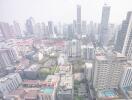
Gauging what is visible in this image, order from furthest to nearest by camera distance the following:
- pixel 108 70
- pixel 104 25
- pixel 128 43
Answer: pixel 104 25 < pixel 128 43 < pixel 108 70

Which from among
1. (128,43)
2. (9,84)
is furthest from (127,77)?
(9,84)

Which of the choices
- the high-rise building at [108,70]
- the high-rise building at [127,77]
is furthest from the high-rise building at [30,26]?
the high-rise building at [127,77]

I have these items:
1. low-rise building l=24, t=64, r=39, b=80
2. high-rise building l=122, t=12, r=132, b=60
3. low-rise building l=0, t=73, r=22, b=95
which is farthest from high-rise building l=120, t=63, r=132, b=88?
low-rise building l=0, t=73, r=22, b=95

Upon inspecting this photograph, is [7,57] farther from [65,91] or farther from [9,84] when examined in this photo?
[65,91]

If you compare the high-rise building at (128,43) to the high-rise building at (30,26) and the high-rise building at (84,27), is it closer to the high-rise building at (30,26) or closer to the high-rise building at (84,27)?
the high-rise building at (84,27)

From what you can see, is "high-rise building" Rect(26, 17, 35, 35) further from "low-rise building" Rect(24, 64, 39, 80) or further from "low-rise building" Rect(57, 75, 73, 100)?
"low-rise building" Rect(57, 75, 73, 100)

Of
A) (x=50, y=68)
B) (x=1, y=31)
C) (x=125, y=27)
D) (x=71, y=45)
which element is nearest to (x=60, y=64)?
(x=50, y=68)

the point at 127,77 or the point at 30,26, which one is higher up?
the point at 30,26

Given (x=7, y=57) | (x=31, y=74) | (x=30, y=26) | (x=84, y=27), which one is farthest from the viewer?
(x=30, y=26)

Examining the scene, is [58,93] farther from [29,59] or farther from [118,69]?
[29,59]
